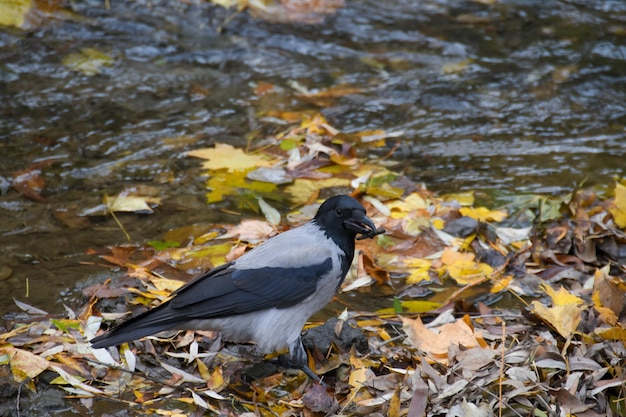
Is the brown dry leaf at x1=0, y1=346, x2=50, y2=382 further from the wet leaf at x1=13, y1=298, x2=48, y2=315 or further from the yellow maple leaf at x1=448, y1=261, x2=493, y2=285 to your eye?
the yellow maple leaf at x1=448, y1=261, x2=493, y2=285

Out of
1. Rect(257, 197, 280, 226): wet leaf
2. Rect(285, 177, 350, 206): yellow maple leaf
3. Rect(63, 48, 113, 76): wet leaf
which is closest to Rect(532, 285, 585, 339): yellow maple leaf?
Rect(257, 197, 280, 226): wet leaf

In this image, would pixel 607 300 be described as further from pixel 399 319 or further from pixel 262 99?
pixel 262 99

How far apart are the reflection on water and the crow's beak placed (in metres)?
1.72

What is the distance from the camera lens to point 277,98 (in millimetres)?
8508

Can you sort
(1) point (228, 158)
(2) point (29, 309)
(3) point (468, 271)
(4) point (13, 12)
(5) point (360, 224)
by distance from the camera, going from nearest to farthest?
(5) point (360, 224)
(2) point (29, 309)
(3) point (468, 271)
(1) point (228, 158)
(4) point (13, 12)

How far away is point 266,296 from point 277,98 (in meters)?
4.40

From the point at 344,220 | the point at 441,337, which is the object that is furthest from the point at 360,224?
the point at 441,337

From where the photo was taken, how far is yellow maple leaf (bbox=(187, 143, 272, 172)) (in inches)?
272

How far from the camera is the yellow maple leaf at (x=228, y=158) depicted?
6902mm

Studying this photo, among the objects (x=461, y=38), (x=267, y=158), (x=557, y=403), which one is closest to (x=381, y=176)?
(x=267, y=158)

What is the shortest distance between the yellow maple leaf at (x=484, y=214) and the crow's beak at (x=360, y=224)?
64.4 inches

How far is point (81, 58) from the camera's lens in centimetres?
904

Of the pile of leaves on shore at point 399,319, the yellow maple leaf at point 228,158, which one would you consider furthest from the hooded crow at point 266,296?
the yellow maple leaf at point 228,158

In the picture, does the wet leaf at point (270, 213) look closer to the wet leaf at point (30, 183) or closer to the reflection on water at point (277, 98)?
the reflection on water at point (277, 98)
